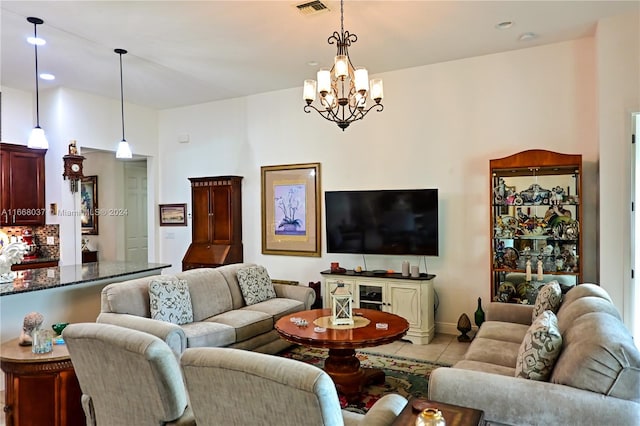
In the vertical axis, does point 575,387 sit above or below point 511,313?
above

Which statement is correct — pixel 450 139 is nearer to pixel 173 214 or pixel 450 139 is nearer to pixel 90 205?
pixel 173 214

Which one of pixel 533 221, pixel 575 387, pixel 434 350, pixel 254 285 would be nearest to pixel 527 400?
pixel 575 387

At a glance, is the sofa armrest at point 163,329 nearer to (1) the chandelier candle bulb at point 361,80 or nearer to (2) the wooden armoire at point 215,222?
(1) the chandelier candle bulb at point 361,80

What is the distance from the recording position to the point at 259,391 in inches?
60.7

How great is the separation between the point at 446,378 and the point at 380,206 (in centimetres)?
318

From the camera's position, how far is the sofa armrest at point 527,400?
1.84 m

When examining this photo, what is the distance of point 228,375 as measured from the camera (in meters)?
1.59

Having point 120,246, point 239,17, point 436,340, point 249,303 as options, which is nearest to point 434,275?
point 436,340

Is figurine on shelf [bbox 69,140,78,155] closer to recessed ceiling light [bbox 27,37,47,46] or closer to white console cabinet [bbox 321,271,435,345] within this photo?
recessed ceiling light [bbox 27,37,47,46]

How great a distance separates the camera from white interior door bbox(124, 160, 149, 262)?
8.16 metres

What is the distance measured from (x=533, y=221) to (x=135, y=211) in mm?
7100

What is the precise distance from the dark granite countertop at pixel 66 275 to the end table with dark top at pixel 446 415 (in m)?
2.78

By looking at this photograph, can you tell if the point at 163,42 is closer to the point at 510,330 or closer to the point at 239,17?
the point at 239,17

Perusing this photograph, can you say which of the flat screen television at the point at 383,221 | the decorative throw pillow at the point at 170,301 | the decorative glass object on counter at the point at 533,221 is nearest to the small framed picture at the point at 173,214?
the flat screen television at the point at 383,221
